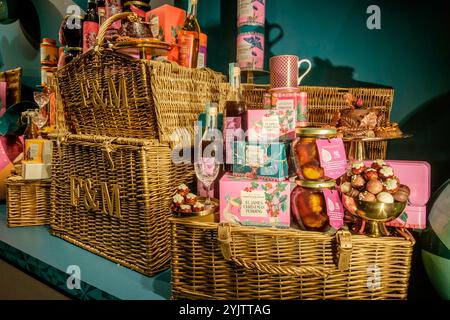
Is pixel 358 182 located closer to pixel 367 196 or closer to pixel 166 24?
pixel 367 196

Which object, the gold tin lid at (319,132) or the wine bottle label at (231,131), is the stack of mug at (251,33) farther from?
the gold tin lid at (319,132)

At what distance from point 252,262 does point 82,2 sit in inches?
93.1

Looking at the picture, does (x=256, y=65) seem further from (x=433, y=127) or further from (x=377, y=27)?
(x=433, y=127)

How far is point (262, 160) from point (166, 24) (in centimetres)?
79

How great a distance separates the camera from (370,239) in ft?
2.67

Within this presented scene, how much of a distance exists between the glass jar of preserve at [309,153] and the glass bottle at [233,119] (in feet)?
0.68

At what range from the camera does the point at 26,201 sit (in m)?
1.66

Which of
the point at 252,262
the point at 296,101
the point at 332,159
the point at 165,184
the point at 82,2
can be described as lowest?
the point at 252,262

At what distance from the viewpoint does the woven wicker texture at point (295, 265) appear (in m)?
0.82

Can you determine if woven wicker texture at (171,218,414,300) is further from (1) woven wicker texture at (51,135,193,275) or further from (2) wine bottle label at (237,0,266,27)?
(2) wine bottle label at (237,0,266,27)

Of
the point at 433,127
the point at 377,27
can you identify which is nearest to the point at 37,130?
the point at 377,27

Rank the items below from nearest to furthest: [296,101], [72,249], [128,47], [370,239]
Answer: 1. [370,239]
2. [296,101]
3. [128,47]
4. [72,249]

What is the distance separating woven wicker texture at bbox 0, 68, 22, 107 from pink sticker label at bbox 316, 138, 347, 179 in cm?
250

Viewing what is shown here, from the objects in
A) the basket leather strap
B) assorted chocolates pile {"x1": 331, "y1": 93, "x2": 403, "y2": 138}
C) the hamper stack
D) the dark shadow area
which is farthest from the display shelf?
the dark shadow area
